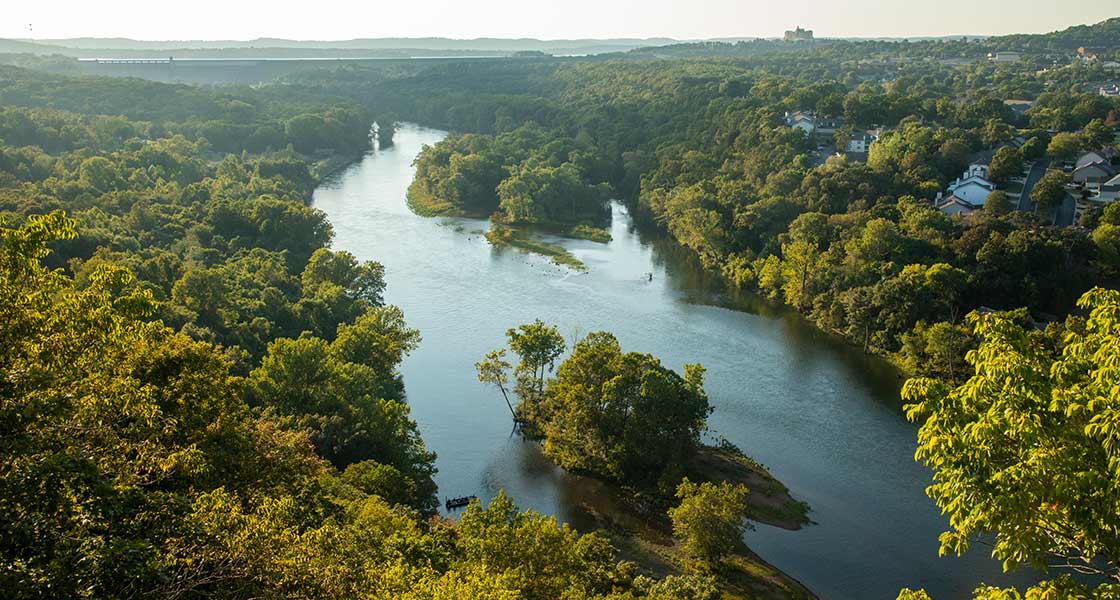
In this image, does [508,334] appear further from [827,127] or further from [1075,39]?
[1075,39]

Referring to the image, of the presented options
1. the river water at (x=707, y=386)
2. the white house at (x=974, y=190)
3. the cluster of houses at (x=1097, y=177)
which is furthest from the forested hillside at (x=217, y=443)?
the cluster of houses at (x=1097, y=177)

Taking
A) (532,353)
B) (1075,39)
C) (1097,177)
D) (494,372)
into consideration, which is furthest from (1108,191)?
(1075,39)

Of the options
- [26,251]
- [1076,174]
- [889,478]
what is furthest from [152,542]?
[1076,174]

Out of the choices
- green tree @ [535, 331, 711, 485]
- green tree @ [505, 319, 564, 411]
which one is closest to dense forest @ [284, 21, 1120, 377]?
green tree @ [535, 331, 711, 485]

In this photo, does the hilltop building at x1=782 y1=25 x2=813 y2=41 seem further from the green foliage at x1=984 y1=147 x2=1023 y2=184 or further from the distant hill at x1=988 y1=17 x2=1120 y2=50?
the green foliage at x1=984 y1=147 x2=1023 y2=184

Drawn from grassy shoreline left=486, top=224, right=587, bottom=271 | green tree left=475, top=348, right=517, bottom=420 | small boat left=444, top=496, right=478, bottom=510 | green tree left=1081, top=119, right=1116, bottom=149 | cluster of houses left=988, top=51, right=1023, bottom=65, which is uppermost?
cluster of houses left=988, top=51, right=1023, bottom=65
